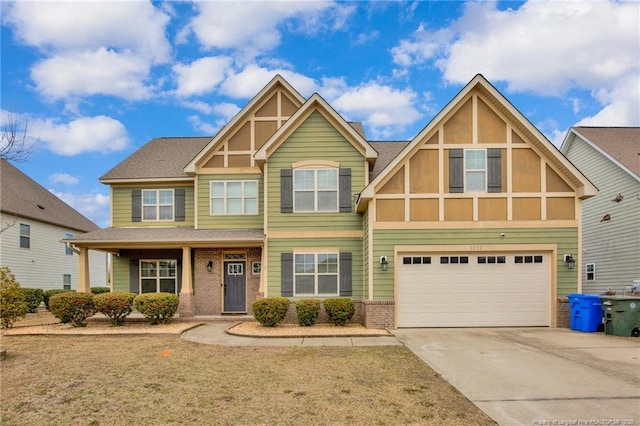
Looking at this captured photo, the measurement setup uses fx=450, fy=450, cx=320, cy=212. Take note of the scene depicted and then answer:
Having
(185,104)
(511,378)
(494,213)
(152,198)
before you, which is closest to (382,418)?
(511,378)

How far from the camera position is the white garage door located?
13695mm

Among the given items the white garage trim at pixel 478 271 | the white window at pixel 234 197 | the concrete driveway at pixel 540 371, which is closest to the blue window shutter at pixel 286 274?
the white window at pixel 234 197

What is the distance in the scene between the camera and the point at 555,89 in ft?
60.2

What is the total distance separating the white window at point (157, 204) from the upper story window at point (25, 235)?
9708 mm

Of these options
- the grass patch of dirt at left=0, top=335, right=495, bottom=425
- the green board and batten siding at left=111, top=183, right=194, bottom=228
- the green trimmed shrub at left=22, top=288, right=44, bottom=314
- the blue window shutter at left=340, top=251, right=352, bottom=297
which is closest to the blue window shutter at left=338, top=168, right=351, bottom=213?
the blue window shutter at left=340, top=251, right=352, bottom=297

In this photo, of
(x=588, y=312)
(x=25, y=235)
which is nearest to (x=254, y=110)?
(x=588, y=312)

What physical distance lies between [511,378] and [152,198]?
49.0 feet

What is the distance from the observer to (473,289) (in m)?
13.8

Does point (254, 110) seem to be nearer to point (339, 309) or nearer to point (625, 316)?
point (339, 309)

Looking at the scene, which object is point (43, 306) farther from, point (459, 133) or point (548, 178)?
point (548, 178)

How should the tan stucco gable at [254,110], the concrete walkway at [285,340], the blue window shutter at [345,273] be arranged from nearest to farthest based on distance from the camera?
the concrete walkway at [285,340], the blue window shutter at [345,273], the tan stucco gable at [254,110]

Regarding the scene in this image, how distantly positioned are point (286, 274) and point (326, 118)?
5.53 m

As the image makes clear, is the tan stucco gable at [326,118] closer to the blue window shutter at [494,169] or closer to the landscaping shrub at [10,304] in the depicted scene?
the blue window shutter at [494,169]

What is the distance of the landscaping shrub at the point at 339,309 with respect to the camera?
1408 cm
